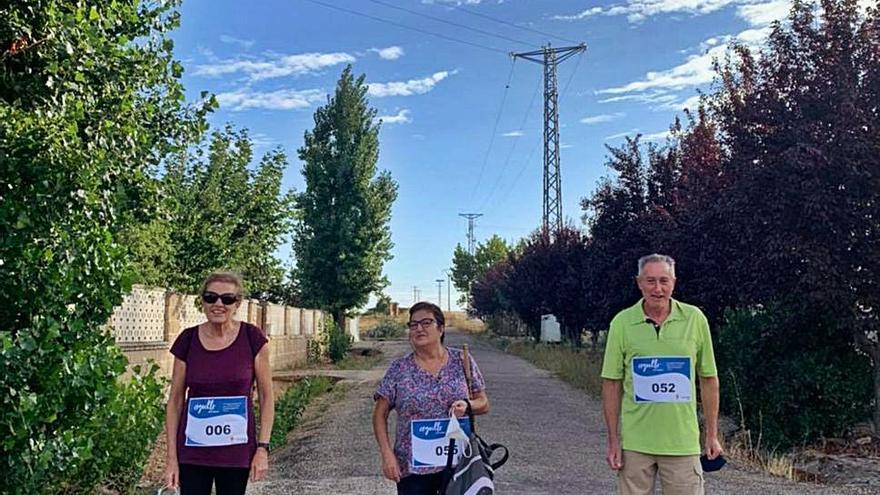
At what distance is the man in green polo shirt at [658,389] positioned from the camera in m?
4.54

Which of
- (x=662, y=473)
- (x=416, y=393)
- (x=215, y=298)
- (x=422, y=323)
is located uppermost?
(x=215, y=298)

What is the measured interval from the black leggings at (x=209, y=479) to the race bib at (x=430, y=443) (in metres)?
0.82

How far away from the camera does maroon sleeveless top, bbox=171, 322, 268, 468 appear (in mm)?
4105

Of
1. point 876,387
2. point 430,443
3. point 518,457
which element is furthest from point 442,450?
point 876,387

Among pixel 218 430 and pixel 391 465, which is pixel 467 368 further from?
pixel 218 430

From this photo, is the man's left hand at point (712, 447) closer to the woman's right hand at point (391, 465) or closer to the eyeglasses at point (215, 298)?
the woman's right hand at point (391, 465)

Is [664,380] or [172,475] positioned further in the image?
[664,380]

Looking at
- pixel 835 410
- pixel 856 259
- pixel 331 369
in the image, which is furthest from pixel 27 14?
pixel 331 369

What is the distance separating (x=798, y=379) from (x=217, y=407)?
8355 mm

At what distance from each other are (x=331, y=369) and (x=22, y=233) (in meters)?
22.5

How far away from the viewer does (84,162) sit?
504 cm

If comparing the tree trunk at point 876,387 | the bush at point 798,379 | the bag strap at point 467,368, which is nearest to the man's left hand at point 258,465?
the bag strap at point 467,368

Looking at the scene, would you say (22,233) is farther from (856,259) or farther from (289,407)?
(289,407)

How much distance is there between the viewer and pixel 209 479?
13.6 feet
